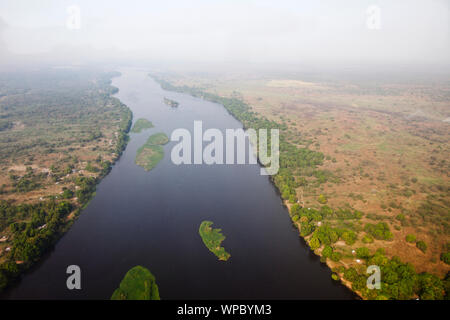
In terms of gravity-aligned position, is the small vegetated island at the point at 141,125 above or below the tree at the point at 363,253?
above

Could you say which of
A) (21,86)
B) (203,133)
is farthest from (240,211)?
(21,86)

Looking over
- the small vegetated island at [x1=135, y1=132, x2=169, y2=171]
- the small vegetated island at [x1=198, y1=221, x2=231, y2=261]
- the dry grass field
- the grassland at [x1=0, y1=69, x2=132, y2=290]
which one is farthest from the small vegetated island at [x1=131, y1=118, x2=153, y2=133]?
the small vegetated island at [x1=198, y1=221, x2=231, y2=261]

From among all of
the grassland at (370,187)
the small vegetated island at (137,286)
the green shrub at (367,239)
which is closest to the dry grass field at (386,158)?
the grassland at (370,187)

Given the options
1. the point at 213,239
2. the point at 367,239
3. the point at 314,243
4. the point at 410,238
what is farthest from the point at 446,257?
the point at 213,239

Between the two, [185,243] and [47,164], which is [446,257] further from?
[47,164]

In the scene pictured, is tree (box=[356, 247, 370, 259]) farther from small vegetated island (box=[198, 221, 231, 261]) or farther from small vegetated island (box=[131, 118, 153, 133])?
small vegetated island (box=[131, 118, 153, 133])

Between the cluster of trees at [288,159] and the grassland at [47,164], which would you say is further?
the cluster of trees at [288,159]

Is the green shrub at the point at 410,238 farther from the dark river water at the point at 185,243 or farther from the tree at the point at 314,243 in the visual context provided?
the dark river water at the point at 185,243
